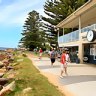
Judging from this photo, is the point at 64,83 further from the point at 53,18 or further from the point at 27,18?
the point at 27,18

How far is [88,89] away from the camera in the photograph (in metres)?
14.2

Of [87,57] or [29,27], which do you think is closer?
[87,57]

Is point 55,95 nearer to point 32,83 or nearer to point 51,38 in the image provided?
point 32,83

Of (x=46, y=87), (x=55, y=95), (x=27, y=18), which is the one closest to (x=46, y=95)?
(x=55, y=95)

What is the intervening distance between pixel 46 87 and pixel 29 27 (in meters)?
74.1

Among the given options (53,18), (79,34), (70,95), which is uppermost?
(53,18)

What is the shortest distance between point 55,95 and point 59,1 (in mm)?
51549

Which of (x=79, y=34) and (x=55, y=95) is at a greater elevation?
(x=79, y=34)

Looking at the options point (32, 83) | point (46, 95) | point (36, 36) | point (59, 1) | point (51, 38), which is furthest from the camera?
point (36, 36)

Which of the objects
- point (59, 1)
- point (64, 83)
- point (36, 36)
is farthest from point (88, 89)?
point (36, 36)

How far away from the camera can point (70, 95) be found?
1293cm

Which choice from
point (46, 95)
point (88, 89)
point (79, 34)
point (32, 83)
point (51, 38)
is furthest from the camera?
point (51, 38)

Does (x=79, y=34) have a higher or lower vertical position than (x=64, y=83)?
higher

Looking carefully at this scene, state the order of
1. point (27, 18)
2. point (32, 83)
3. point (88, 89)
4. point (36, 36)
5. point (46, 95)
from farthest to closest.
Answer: point (27, 18), point (36, 36), point (32, 83), point (88, 89), point (46, 95)
